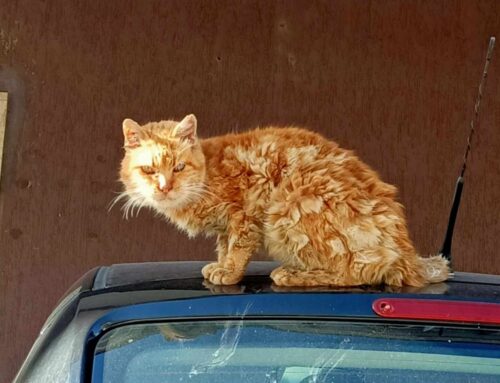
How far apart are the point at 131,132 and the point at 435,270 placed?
112 cm

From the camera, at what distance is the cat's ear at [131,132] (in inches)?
107

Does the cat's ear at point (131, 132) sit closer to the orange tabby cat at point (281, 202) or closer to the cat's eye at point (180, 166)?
the orange tabby cat at point (281, 202)

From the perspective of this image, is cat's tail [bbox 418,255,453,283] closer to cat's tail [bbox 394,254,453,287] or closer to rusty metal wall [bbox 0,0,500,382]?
cat's tail [bbox 394,254,453,287]

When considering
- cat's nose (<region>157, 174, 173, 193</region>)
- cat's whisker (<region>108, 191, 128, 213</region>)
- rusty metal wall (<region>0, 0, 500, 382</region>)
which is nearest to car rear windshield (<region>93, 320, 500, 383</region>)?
cat's nose (<region>157, 174, 173, 193</region>)

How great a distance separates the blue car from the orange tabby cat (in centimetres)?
31

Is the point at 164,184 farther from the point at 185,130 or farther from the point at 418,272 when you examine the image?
the point at 418,272

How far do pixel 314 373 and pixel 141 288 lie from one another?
514 mm

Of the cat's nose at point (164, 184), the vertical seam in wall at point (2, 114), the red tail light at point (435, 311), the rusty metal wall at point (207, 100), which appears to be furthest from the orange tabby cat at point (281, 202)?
the vertical seam in wall at point (2, 114)

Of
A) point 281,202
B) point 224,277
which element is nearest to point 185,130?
point 281,202

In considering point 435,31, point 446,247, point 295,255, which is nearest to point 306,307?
point 295,255

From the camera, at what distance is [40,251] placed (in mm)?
5176

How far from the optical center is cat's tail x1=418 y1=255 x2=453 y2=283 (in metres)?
2.43

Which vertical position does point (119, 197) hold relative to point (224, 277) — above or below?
above

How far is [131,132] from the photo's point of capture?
2734 mm
